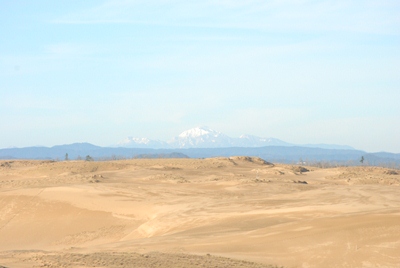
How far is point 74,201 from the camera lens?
2808 centimetres

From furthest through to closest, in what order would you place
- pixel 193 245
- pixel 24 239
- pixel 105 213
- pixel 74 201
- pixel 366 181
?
1. pixel 366 181
2. pixel 74 201
3. pixel 105 213
4. pixel 24 239
5. pixel 193 245

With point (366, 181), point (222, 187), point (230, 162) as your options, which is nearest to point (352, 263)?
point (222, 187)

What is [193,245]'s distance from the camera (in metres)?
16.1

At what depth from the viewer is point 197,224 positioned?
21656 mm

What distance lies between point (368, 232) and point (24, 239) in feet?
46.6

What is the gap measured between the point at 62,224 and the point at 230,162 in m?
29.9

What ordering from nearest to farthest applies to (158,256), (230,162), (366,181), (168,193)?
(158,256)
(168,193)
(366,181)
(230,162)

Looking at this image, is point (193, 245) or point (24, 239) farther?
point (24, 239)

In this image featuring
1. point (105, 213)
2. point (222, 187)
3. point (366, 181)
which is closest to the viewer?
point (105, 213)

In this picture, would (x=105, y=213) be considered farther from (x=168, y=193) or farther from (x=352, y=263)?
(x=352, y=263)

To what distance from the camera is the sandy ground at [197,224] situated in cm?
1460

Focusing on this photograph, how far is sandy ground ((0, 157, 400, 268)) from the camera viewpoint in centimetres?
1460

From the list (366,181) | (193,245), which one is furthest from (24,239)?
(366,181)

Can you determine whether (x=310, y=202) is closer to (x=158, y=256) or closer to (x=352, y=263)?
(x=352, y=263)
